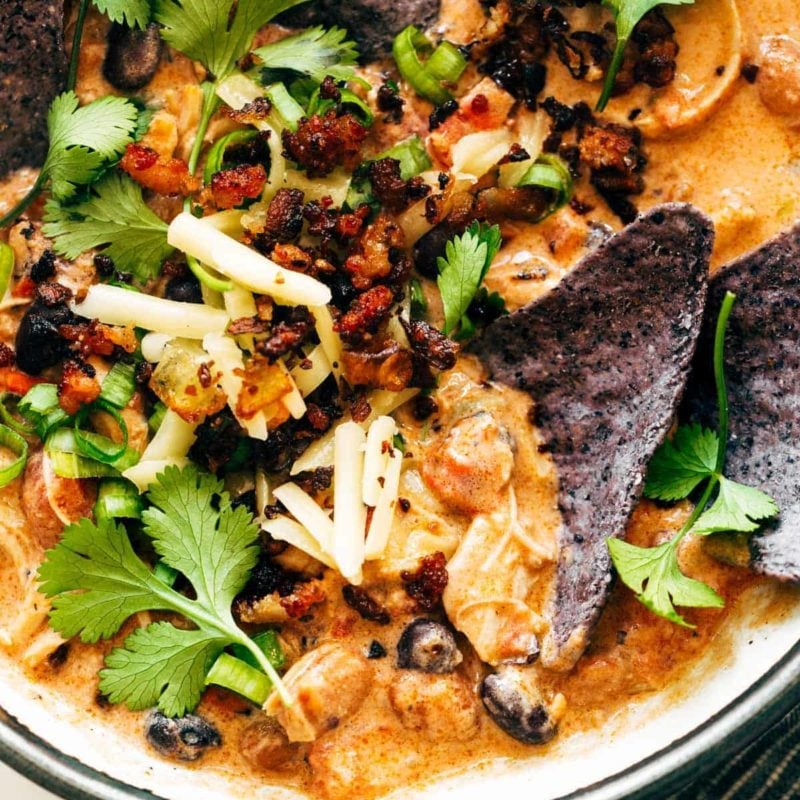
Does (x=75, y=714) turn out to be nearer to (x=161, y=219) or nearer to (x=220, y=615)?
(x=220, y=615)

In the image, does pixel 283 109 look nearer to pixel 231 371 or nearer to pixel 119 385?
pixel 231 371

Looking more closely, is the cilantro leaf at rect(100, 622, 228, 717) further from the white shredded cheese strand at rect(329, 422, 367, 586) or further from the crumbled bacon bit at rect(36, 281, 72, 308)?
the crumbled bacon bit at rect(36, 281, 72, 308)

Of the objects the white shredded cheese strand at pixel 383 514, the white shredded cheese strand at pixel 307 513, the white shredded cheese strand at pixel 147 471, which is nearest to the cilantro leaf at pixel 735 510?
the white shredded cheese strand at pixel 383 514

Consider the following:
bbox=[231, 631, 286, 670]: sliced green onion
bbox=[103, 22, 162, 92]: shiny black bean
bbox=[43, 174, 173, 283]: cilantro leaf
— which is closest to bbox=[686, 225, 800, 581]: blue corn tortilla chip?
bbox=[231, 631, 286, 670]: sliced green onion

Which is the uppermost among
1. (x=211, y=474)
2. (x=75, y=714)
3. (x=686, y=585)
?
(x=686, y=585)

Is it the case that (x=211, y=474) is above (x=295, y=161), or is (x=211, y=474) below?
below

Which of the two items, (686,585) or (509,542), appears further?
(509,542)

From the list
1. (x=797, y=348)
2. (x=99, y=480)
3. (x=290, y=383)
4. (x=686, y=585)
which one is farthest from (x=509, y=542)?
(x=99, y=480)
